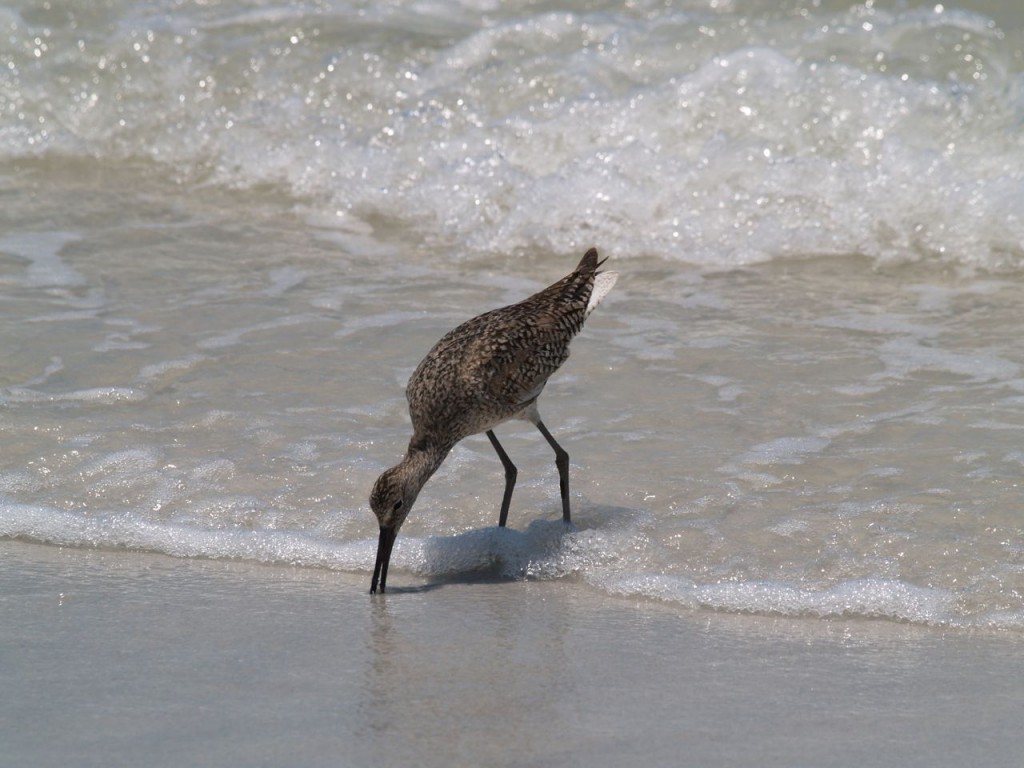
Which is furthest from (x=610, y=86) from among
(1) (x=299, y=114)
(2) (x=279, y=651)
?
(2) (x=279, y=651)

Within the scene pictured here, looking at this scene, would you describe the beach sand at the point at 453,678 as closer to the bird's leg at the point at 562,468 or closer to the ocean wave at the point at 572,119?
the bird's leg at the point at 562,468

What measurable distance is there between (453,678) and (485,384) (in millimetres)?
1490

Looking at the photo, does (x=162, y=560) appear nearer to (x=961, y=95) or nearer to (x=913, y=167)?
(x=913, y=167)

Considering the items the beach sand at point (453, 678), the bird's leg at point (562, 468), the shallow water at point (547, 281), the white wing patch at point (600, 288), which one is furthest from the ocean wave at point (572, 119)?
the beach sand at point (453, 678)

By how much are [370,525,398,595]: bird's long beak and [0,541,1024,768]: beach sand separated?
0.06 metres

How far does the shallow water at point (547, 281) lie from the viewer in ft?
16.6

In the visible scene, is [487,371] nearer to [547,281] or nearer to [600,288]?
[600,288]

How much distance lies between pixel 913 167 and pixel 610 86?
2381 millimetres

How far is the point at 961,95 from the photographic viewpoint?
384 inches

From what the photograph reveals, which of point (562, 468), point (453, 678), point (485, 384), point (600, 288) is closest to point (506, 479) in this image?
point (562, 468)

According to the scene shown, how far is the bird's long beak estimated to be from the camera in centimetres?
468

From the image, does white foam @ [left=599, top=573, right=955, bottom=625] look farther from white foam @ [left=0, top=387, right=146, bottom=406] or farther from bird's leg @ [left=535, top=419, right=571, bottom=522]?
white foam @ [left=0, top=387, right=146, bottom=406]

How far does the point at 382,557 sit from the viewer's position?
4.68 meters

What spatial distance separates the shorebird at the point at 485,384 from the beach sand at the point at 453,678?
0.49m
